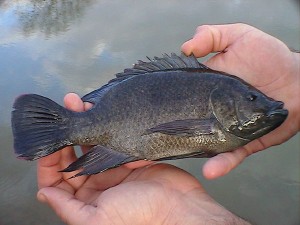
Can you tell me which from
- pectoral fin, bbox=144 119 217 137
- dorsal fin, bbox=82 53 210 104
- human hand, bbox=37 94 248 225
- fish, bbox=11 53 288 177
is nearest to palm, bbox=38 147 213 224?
human hand, bbox=37 94 248 225

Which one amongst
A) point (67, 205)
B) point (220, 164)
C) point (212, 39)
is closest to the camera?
point (220, 164)

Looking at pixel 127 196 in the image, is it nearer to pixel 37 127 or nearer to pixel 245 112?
pixel 37 127

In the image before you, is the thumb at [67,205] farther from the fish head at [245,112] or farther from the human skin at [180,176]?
the fish head at [245,112]

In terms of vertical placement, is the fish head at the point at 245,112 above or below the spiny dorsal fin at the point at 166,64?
below

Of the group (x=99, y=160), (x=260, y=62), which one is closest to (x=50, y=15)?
(x=260, y=62)

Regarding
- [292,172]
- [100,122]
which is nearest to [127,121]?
[100,122]

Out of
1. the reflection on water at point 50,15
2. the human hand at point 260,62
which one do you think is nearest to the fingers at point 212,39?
the human hand at point 260,62
